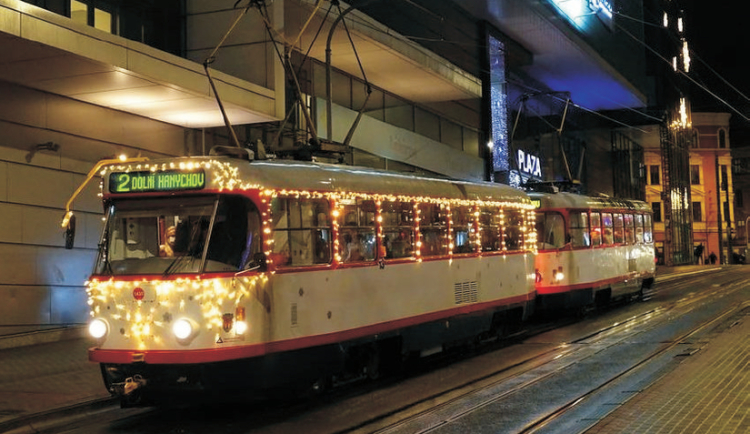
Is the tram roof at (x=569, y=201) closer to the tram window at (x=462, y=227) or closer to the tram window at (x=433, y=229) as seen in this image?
the tram window at (x=462, y=227)

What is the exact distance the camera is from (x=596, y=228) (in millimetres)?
18750

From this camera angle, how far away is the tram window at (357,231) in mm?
9500

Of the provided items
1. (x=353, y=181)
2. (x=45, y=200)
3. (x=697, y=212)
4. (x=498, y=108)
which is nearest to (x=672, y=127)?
(x=697, y=212)

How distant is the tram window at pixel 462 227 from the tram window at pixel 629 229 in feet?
32.2

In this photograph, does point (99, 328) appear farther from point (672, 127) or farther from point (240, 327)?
point (672, 127)

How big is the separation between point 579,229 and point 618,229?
2820 millimetres

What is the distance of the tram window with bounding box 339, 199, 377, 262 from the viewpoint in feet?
31.2

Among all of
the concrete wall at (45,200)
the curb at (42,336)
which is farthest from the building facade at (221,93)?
the curb at (42,336)

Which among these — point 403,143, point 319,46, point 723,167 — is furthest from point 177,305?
point 723,167

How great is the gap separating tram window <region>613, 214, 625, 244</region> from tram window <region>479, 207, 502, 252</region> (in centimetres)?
765

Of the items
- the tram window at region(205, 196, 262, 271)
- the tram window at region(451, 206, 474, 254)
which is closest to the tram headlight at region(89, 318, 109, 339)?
the tram window at region(205, 196, 262, 271)

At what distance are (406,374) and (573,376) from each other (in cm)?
237

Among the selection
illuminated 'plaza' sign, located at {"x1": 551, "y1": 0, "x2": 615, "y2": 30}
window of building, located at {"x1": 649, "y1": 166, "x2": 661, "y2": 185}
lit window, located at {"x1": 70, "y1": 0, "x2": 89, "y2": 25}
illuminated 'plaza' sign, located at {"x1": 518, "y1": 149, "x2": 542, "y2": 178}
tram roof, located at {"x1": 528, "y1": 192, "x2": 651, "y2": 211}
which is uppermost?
illuminated 'plaza' sign, located at {"x1": 551, "y1": 0, "x2": 615, "y2": 30}

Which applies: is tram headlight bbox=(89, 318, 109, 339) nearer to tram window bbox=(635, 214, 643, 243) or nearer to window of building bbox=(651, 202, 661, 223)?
tram window bbox=(635, 214, 643, 243)
